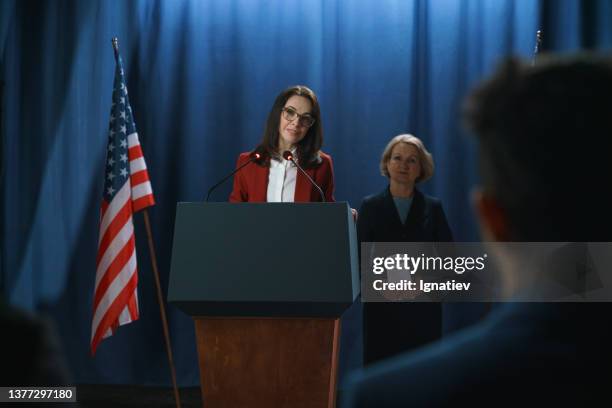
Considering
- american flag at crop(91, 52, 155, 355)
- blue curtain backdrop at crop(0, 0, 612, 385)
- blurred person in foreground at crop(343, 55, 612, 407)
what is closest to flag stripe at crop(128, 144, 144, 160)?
american flag at crop(91, 52, 155, 355)

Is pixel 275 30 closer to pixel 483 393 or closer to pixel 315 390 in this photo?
pixel 315 390

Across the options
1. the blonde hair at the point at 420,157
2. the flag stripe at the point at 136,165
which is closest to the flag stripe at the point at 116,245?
the flag stripe at the point at 136,165

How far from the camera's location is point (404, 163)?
11.1 feet

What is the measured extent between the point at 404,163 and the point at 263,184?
618 mm

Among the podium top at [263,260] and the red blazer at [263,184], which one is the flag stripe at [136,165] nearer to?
the red blazer at [263,184]

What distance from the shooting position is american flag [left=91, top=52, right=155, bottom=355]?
3662mm

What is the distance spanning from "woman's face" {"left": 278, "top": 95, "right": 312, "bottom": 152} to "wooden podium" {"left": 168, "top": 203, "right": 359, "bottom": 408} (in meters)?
0.81

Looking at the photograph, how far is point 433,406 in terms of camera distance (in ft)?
1.66

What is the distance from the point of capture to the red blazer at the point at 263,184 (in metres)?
3.28

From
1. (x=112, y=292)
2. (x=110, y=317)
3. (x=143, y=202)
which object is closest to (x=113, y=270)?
(x=112, y=292)

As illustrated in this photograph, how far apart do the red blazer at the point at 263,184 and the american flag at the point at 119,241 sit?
54cm

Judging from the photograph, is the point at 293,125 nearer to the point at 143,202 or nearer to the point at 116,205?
the point at 143,202

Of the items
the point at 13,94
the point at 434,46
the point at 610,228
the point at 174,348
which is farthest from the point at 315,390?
the point at 13,94

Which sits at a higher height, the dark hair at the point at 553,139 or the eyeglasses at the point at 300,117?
the eyeglasses at the point at 300,117
